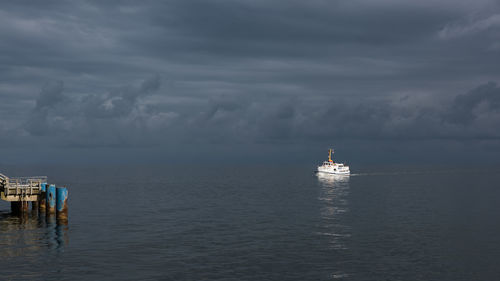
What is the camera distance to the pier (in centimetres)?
6294

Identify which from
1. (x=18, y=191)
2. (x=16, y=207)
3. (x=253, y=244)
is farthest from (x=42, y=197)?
(x=253, y=244)

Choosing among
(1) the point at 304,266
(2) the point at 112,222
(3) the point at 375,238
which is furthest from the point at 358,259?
(2) the point at 112,222

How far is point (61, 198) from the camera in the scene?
62844 mm

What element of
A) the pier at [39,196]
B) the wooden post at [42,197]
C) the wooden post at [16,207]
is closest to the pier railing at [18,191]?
the pier at [39,196]

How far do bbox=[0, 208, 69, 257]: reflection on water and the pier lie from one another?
121 centimetres

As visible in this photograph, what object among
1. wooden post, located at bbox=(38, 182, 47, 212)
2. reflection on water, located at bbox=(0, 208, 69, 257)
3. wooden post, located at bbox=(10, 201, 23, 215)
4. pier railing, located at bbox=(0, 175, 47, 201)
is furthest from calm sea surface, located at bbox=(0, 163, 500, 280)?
pier railing, located at bbox=(0, 175, 47, 201)

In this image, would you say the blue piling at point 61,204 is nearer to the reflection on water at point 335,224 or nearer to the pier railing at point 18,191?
the pier railing at point 18,191

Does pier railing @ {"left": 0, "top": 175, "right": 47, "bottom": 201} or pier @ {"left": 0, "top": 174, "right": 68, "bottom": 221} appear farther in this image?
pier railing @ {"left": 0, "top": 175, "right": 47, "bottom": 201}

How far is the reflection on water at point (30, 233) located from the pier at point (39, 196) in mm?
1212

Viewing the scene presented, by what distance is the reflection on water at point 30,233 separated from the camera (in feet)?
153

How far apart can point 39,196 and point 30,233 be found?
46.4 ft

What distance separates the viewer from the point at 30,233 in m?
54.8

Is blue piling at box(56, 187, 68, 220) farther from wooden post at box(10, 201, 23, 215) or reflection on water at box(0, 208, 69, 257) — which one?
wooden post at box(10, 201, 23, 215)

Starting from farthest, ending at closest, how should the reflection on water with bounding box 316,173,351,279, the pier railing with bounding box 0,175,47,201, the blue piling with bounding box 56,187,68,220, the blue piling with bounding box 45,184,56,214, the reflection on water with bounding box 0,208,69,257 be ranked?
the pier railing with bounding box 0,175,47,201
the blue piling with bounding box 45,184,56,214
the blue piling with bounding box 56,187,68,220
the reflection on water with bounding box 316,173,351,279
the reflection on water with bounding box 0,208,69,257
